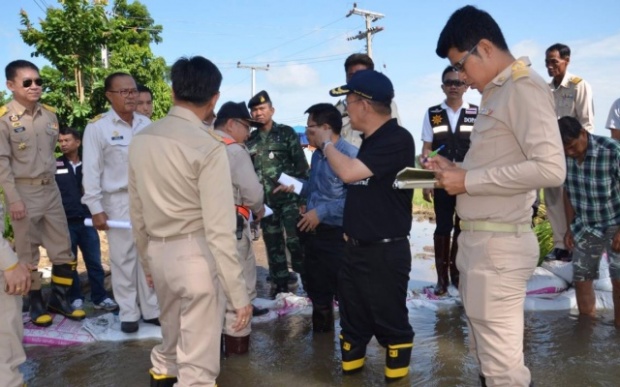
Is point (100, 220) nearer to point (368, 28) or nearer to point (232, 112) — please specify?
point (232, 112)

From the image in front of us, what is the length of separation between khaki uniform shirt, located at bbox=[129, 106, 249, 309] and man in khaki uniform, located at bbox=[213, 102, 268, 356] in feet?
3.90

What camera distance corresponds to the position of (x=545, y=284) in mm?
5480

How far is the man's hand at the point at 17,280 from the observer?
284 centimetres

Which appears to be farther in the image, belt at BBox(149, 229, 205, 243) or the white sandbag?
the white sandbag

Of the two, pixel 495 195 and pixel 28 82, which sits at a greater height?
pixel 28 82

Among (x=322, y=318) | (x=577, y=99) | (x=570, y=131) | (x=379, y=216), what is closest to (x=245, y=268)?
(x=322, y=318)

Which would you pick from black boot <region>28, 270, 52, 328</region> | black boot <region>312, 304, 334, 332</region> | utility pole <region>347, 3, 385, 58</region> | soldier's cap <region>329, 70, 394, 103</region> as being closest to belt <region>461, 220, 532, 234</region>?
soldier's cap <region>329, 70, 394, 103</region>

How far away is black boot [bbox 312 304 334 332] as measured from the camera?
468 cm

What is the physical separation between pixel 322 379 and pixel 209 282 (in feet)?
4.65

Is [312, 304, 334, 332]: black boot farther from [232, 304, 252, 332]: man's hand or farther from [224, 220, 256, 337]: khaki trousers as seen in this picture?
[232, 304, 252, 332]: man's hand

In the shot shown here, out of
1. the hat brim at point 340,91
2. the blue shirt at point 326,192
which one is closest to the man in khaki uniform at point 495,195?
the hat brim at point 340,91

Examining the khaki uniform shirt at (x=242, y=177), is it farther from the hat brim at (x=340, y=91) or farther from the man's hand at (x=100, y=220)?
the man's hand at (x=100, y=220)

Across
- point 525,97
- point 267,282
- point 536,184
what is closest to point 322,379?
point 536,184

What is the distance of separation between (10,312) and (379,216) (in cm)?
222
